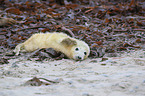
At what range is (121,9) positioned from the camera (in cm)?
949

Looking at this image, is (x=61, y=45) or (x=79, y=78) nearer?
(x=79, y=78)

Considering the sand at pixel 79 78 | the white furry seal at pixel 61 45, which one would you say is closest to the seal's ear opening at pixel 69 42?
the white furry seal at pixel 61 45

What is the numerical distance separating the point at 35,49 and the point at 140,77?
3.27 meters

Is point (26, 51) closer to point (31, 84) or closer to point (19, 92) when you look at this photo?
point (31, 84)

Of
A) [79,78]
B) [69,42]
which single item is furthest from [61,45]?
[79,78]

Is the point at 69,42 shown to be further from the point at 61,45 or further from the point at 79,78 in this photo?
the point at 79,78

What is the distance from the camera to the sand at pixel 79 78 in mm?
2868

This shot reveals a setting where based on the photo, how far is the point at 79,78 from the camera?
11.5 feet

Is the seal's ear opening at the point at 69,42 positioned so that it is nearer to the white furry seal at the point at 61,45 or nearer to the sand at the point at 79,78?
the white furry seal at the point at 61,45

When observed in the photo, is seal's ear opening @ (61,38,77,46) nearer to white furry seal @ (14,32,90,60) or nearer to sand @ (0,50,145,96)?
white furry seal @ (14,32,90,60)

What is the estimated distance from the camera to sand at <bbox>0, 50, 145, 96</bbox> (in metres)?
2.87

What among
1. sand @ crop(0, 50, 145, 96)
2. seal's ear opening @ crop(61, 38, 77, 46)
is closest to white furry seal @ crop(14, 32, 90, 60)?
seal's ear opening @ crop(61, 38, 77, 46)

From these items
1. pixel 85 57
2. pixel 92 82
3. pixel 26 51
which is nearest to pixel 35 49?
pixel 26 51

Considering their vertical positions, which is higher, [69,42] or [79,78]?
[69,42]
